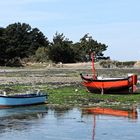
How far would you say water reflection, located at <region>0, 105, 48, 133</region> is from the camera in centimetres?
2544

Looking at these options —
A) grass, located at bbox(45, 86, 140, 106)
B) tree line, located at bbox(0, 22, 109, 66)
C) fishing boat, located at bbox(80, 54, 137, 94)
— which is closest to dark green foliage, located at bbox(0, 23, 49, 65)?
tree line, located at bbox(0, 22, 109, 66)

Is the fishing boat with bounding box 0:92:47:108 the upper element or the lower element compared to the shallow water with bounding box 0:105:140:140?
upper

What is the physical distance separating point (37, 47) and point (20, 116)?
428ft

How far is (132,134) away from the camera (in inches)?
895

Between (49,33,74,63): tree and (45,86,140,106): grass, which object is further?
(49,33,74,63): tree

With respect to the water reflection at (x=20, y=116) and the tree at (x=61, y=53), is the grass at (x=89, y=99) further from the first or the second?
the tree at (x=61, y=53)

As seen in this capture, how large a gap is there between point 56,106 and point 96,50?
130186 millimetres

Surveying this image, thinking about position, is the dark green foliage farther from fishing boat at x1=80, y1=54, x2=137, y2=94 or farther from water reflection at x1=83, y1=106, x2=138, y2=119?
water reflection at x1=83, y1=106, x2=138, y2=119

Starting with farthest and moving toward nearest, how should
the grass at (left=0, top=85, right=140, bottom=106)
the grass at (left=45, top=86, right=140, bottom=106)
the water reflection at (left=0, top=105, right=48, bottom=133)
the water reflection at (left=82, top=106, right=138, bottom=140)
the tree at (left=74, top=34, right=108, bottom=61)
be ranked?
the tree at (left=74, top=34, right=108, bottom=61)
the grass at (left=45, top=86, right=140, bottom=106)
the grass at (left=0, top=85, right=140, bottom=106)
the water reflection at (left=82, top=106, right=138, bottom=140)
the water reflection at (left=0, top=105, right=48, bottom=133)

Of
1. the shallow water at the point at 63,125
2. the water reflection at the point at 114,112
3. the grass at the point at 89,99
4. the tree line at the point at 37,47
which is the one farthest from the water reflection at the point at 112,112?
the tree line at the point at 37,47

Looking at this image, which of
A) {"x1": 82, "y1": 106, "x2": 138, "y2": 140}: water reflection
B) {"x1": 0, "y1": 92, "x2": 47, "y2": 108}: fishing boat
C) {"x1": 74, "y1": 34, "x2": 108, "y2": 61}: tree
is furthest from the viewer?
{"x1": 74, "y1": 34, "x2": 108, "y2": 61}: tree

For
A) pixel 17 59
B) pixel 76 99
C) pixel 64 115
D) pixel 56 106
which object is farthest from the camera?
pixel 17 59

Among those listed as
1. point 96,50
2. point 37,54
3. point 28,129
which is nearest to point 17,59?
point 37,54

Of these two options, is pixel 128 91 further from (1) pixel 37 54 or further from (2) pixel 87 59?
(2) pixel 87 59
